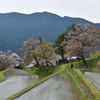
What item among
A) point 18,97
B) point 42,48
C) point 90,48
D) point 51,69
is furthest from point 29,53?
point 18,97

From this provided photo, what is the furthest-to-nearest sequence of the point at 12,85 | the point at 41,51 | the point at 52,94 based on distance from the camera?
the point at 41,51, the point at 12,85, the point at 52,94

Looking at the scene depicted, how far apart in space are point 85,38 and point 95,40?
79.7 inches

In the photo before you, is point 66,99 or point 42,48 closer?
point 66,99

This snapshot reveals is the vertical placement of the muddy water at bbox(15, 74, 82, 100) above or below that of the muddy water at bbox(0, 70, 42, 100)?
above

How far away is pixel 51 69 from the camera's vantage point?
1604 inches

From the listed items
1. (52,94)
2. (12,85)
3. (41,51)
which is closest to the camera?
(52,94)

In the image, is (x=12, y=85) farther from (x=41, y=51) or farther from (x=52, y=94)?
(x=41, y=51)

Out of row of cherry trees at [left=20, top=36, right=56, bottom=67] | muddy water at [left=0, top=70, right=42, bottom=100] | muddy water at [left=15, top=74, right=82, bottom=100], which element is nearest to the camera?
muddy water at [left=15, top=74, right=82, bottom=100]

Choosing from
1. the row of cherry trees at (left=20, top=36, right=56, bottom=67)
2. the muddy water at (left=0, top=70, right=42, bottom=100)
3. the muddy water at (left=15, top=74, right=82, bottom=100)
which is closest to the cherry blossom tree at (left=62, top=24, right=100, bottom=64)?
the row of cherry trees at (left=20, top=36, right=56, bottom=67)

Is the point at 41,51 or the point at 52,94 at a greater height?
the point at 52,94

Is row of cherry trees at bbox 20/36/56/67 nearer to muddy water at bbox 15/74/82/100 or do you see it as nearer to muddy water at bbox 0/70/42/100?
muddy water at bbox 0/70/42/100

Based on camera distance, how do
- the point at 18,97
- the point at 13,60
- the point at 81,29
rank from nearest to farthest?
the point at 18,97
the point at 81,29
the point at 13,60

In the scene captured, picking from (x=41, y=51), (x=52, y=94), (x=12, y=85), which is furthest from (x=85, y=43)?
(x=52, y=94)

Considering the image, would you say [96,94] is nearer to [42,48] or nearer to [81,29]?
[81,29]
